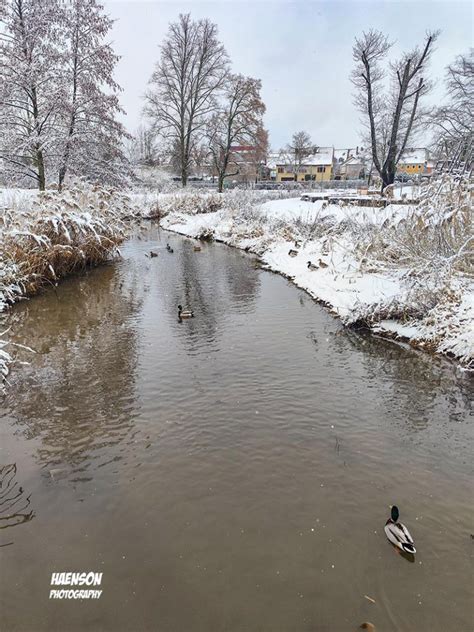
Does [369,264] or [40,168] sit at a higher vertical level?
[40,168]

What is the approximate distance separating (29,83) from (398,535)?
17.5 meters

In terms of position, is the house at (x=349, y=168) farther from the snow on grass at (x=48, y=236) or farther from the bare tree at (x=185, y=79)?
the snow on grass at (x=48, y=236)

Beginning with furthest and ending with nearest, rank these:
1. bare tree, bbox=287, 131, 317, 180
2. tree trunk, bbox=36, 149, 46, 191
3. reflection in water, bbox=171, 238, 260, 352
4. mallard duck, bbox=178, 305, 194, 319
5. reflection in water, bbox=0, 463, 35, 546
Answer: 1. bare tree, bbox=287, 131, 317, 180
2. tree trunk, bbox=36, 149, 46, 191
3. mallard duck, bbox=178, 305, 194, 319
4. reflection in water, bbox=171, 238, 260, 352
5. reflection in water, bbox=0, 463, 35, 546

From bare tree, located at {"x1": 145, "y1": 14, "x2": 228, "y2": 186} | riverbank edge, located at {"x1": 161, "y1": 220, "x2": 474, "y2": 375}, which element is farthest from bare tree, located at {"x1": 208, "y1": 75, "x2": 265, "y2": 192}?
riverbank edge, located at {"x1": 161, "y1": 220, "x2": 474, "y2": 375}

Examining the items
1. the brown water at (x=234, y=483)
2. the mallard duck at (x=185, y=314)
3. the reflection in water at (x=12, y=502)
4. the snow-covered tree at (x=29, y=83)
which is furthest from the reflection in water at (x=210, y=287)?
the snow-covered tree at (x=29, y=83)

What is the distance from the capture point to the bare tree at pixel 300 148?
65.6 metres

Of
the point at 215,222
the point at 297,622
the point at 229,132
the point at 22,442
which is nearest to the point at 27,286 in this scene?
the point at 22,442

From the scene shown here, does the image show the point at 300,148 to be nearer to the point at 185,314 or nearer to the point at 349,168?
the point at 349,168

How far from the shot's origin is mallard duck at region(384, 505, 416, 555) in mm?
2953

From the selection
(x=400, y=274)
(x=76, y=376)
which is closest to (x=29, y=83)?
(x=76, y=376)

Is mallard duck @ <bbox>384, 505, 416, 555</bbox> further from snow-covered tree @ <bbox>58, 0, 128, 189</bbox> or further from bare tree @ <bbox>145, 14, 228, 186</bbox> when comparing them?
bare tree @ <bbox>145, 14, 228, 186</bbox>

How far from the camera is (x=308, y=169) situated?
7119 cm

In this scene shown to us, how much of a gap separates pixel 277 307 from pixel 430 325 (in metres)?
3.57

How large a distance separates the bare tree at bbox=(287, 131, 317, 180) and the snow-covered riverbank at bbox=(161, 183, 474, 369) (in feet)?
188
